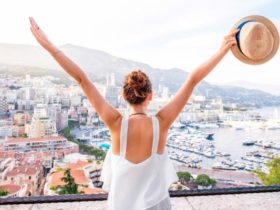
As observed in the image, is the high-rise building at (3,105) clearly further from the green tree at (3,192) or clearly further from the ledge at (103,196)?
the ledge at (103,196)

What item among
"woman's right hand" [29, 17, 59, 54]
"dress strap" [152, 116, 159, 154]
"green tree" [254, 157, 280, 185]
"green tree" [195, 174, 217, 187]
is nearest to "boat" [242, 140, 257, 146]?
"green tree" [254, 157, 280, 185]

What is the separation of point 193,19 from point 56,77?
197 cm

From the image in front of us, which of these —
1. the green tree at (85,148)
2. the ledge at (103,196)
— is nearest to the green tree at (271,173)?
the ledge at (103,196)

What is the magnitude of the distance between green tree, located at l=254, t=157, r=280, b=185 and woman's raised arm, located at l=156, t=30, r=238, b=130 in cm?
236

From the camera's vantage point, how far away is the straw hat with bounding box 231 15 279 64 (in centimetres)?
140

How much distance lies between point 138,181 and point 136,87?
0.32 metres

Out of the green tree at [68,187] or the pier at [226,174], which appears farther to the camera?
the pier at [226,174]

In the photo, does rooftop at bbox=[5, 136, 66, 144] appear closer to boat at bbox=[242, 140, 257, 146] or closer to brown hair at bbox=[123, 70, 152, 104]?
boat at bbox=[242, 140, 257, 146]

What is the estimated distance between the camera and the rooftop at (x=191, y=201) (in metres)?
2.55

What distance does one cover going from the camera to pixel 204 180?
3.34m

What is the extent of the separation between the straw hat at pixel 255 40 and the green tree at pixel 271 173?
2206 millimetres

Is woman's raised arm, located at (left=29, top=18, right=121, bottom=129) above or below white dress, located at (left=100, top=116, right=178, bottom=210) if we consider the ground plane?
above

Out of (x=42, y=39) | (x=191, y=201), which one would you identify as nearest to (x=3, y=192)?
(x=191, y=201)

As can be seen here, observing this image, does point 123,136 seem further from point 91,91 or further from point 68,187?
point 68,187
